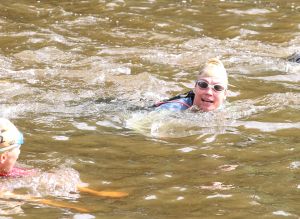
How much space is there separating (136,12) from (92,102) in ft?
22.1

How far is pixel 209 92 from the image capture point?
9.12m

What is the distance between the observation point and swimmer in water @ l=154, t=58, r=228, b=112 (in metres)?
9.12

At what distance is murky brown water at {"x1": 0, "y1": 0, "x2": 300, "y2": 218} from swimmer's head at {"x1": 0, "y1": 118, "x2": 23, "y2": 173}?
0.49 ft

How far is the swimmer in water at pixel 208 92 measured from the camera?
912 cm

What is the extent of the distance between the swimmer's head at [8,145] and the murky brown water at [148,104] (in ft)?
0.49

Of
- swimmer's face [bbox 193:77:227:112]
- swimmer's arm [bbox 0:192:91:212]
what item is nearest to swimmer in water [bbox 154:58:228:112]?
swimmer's face [bbox 193:77:227:112]

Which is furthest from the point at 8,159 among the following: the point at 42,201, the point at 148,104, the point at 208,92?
the point at 148,104

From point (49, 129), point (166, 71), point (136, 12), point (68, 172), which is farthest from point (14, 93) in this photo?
point (136, 12)

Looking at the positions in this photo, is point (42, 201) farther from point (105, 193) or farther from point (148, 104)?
point (148, 104)

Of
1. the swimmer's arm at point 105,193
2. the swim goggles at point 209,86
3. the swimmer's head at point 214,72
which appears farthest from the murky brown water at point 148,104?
the swimmer's head at point 214,72

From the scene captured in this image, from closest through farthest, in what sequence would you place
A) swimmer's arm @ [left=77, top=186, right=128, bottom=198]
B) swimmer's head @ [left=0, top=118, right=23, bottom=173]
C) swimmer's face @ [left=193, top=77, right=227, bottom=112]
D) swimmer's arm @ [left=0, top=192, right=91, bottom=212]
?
swimmer's arm @ [left=0, top=192, right=91, bottom=212]
swimmer's arm @ [left=77, top=186, right=128, bottom=198]
swimmer's head @ [left=0, top=118, right=23, bottom=173]
swimmer's face @ [left=193, top=77, right=227, bottom=112]

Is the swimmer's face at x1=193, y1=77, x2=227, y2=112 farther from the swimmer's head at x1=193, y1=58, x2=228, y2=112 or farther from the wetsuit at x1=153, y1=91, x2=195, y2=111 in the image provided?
the wetsuit at x1=153, y1=91, x2=195, y2=111

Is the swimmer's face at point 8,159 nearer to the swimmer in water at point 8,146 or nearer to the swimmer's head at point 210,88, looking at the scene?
the swimmer in water at point 8,146

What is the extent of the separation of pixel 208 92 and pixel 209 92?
0.6 inches
